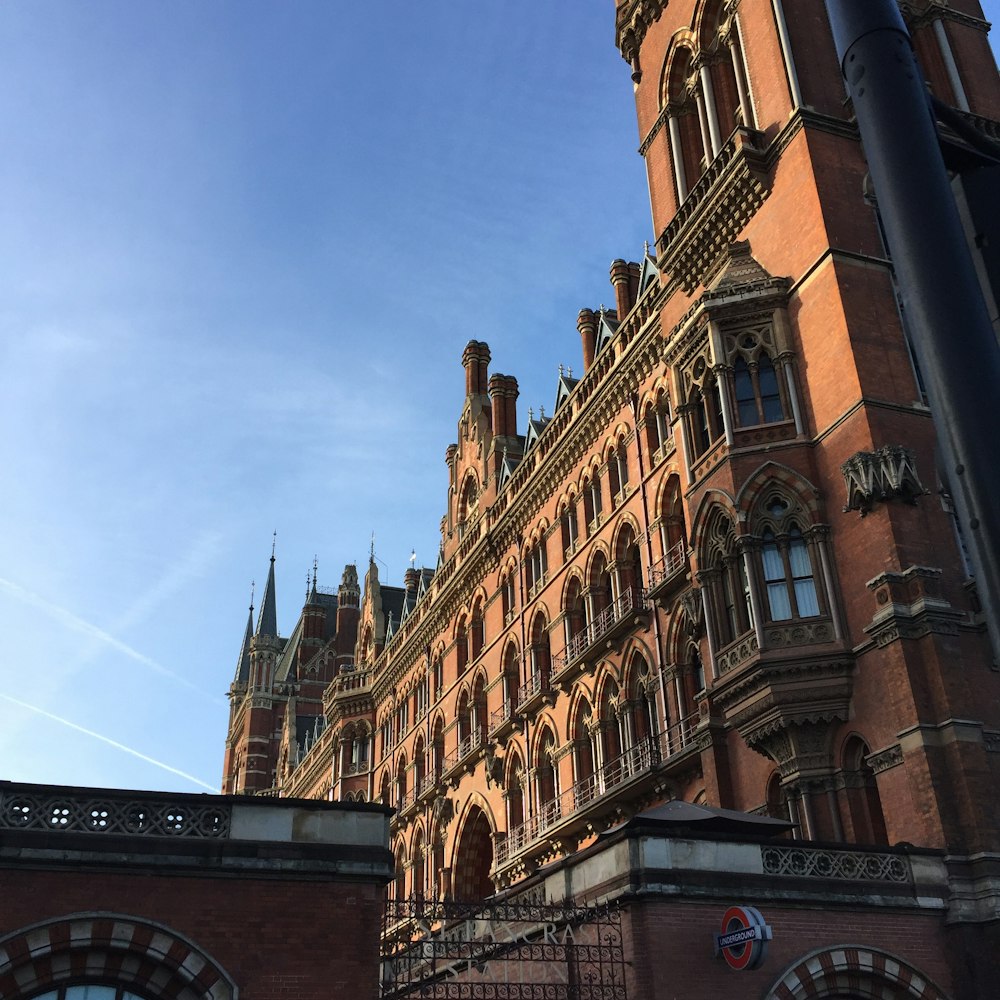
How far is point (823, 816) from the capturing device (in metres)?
20.9

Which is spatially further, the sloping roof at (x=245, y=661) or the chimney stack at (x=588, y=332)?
the sloping roof at (x=245, y=661)

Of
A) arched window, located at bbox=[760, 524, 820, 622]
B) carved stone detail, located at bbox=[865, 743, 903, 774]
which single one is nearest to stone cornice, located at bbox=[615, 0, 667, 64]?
arched window, located at bbox=[760, 524, 820, 622]

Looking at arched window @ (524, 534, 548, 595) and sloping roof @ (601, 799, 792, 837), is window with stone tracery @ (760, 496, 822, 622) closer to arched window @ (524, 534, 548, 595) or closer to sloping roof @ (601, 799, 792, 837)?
sloping roof @ (601, 799, 792, 837)

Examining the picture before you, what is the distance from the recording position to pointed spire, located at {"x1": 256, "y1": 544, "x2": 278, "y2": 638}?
100231 mm

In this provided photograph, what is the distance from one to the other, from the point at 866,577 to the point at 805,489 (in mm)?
2538

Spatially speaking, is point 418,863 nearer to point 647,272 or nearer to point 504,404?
point 504,404

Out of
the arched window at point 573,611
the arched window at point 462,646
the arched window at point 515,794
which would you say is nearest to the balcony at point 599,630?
the arched window at point 573,611

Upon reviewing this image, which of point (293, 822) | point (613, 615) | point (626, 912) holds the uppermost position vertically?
point (613, 615)

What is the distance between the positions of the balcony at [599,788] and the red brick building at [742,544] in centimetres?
13

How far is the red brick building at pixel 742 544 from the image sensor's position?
2006 cm

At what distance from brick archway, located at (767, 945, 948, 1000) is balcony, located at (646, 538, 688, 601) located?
38.3ft

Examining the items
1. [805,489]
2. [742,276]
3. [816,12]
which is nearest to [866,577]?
[805,489]

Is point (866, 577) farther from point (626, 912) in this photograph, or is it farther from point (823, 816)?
point (626, 912)

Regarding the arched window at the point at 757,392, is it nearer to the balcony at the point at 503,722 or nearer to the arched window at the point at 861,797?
the arched window at the point at 861,797
